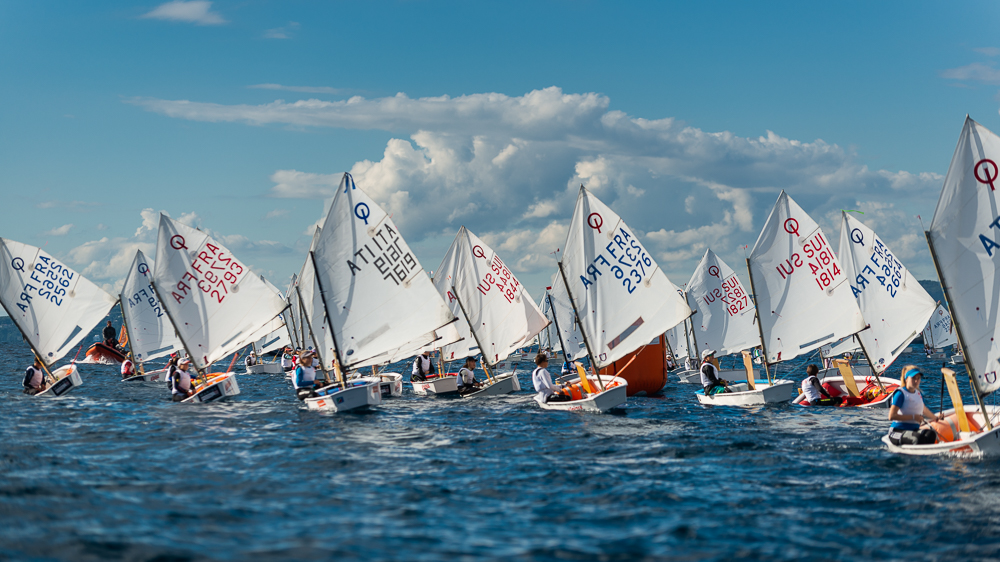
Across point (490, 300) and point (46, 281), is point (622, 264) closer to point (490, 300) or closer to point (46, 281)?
point (490, 300)

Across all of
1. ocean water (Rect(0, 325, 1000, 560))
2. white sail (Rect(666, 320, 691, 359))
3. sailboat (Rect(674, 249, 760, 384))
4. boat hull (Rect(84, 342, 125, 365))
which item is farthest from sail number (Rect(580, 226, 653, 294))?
boat hull (Rect(84, 342, 125, 365))

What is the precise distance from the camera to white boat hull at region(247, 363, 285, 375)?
187 feet

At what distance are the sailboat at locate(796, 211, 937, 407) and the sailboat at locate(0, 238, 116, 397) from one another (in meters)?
35.2

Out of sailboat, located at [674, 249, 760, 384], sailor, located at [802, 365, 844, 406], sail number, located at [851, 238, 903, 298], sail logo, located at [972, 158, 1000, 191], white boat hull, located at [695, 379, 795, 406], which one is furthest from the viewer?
sailboat, located at [674, 249, 760, 384]

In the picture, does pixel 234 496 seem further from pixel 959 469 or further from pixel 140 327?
pixel 140 327

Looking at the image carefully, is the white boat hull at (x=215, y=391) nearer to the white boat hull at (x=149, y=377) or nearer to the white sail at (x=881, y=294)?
the white boat hull at (x=149, y=377)

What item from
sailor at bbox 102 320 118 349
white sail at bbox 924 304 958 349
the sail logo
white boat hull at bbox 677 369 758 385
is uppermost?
sailor at bbox 102 320 118 349

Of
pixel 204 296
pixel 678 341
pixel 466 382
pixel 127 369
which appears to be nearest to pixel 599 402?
pixel 466 382

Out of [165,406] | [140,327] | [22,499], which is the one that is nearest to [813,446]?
[22,499]

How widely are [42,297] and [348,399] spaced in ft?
66.9

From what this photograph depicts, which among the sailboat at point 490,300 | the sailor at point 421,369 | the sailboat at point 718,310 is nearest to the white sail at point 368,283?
the sailboat at point 490,300

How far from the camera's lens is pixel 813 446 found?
60.8 ft

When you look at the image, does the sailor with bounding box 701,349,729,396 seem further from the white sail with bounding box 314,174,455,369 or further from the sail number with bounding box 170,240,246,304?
the sail number with bounding box 170,240,246,304

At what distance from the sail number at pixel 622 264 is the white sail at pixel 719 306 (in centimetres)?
2014
